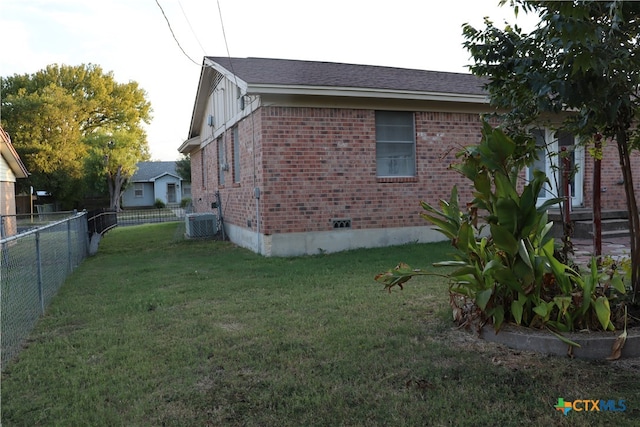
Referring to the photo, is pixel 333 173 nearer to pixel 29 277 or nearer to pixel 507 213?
pixel 29 277

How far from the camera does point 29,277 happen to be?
19.7ft

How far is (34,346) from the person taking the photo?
14.8 ft

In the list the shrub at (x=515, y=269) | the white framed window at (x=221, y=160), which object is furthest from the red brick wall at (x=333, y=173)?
the shrub at (x=515, y=269)

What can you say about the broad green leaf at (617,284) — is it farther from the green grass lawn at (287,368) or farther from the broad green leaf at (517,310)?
the broad green leaf at (517,310)

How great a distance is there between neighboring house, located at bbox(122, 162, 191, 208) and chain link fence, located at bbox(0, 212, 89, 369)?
141 feet

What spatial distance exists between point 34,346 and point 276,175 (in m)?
5.73

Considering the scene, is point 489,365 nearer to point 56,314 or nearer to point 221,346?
point 221,346

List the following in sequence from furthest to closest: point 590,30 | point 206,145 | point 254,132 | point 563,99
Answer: point 206,145, point 254,132, point 563,99, point 590,30

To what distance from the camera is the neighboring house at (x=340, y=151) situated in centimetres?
962

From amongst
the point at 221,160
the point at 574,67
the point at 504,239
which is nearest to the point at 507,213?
the point at 504,239

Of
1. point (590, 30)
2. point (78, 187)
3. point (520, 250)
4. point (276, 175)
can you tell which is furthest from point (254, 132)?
point (78, 187)

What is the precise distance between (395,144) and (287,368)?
7.59m

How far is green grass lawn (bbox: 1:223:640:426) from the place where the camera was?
298cm

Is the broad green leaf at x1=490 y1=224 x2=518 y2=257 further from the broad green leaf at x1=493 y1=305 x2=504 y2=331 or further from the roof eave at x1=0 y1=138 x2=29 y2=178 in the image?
the roof eave at x1=0 y1=138 x2=29 y2=178
